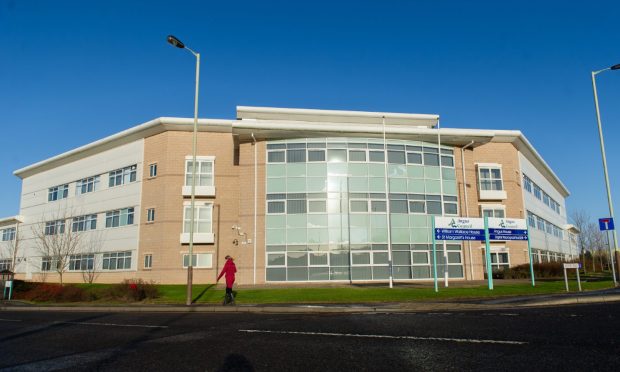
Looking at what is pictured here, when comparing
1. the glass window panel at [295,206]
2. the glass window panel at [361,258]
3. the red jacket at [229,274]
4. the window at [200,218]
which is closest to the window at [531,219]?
the glass window panel at [361,258]

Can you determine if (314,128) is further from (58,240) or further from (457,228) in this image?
(58,240)

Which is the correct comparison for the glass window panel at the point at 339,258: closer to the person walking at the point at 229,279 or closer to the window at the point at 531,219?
the person walking at the point at 229,279

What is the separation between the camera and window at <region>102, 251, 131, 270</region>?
113 feet

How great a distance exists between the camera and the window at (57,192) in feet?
139

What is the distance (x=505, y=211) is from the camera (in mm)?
35469

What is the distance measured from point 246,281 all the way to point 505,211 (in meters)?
21.0

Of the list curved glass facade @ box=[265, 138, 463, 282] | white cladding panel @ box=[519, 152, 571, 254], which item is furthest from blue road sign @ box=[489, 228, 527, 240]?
white cladding panel @ box=[519, 152, 571, 254]

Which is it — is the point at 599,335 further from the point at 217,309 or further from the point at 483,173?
the point at 483,173

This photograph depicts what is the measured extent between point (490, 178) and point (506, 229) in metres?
13.6

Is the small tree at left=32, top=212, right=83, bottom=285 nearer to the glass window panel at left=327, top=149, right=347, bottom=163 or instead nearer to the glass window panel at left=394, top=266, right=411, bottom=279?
the glass window panel at left=327, top=149, right=347, bottom=163

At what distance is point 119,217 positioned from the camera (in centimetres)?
3603

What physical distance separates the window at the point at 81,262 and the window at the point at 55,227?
3.23 m

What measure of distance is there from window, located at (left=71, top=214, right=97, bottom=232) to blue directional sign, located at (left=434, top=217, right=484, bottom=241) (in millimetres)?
29595

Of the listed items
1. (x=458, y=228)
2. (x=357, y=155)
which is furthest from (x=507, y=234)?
(x=357, y=155)
